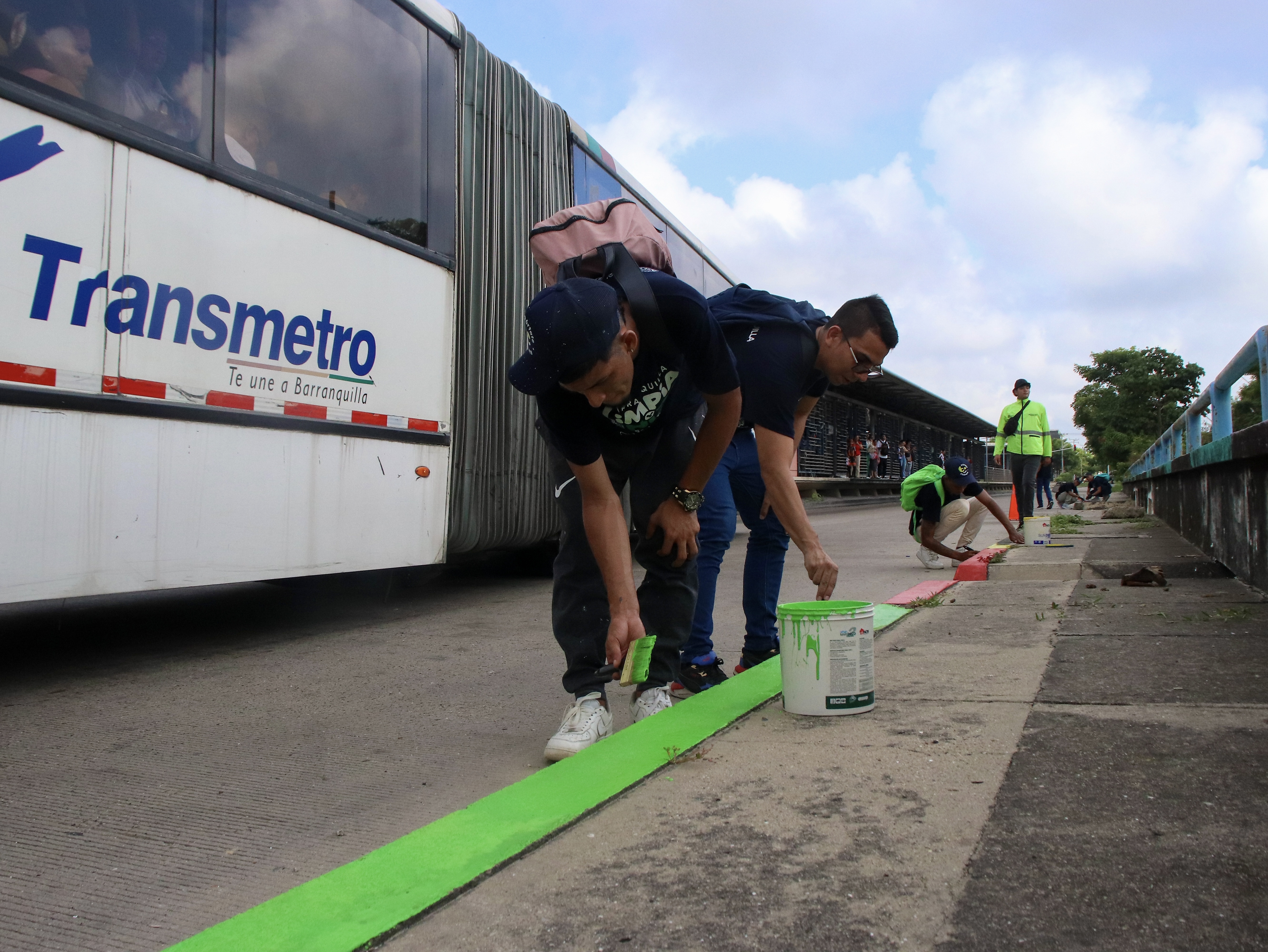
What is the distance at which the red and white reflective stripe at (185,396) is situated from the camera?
3564mm

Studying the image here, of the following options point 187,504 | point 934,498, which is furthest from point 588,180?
point 187,504

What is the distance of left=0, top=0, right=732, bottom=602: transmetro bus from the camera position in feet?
11.9

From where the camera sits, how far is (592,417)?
8.61ft

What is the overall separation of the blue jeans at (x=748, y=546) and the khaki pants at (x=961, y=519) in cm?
473

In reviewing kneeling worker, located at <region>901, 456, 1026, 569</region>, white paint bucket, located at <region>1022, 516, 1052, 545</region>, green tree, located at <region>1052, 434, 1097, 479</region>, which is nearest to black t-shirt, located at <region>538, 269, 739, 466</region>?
kneeling worker, located at <region>901, 456, 1026, 569</region>

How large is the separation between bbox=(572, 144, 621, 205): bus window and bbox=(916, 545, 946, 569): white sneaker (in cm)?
389

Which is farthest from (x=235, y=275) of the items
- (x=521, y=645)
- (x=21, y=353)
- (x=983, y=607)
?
(x=983, y=607)

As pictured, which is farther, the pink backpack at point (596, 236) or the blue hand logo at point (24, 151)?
the blue hand logo at point (24, 151)

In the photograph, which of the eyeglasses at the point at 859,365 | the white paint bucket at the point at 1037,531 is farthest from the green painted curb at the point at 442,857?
the white paint bucket at the point at 1037,531

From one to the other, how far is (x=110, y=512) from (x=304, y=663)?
3.38ft

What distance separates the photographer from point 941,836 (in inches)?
66.7

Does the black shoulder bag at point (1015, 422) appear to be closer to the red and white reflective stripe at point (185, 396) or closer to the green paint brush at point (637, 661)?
the red and white reflective stripe at point (185, 396)

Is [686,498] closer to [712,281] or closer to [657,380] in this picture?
[657,380]

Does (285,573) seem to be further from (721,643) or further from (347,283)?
(721,643)
